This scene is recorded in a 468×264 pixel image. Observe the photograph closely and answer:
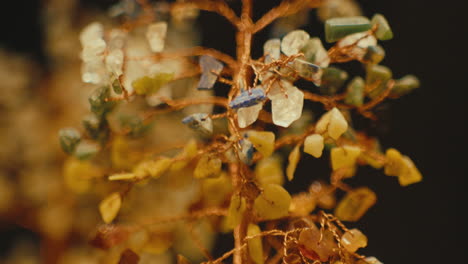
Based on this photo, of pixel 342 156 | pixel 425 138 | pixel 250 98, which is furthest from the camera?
pixel 425 138

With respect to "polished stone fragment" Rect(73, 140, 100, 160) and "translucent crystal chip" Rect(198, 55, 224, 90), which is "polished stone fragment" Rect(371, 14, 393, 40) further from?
"polished stone fragment" Rect(73, 140, 100, 160)

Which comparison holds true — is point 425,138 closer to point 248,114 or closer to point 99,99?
point 248,114

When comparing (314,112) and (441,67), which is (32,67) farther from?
(441,67)

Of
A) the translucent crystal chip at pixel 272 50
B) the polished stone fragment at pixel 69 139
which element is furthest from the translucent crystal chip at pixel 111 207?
the translucent crystal chip at pixel 272 50

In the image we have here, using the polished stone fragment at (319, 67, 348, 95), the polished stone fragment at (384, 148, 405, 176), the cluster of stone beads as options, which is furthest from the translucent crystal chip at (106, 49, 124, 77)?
the polished stone fragment at (384, 148, 405, 176)

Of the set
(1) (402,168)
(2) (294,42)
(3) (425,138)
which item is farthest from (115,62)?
(3) (425,138)
